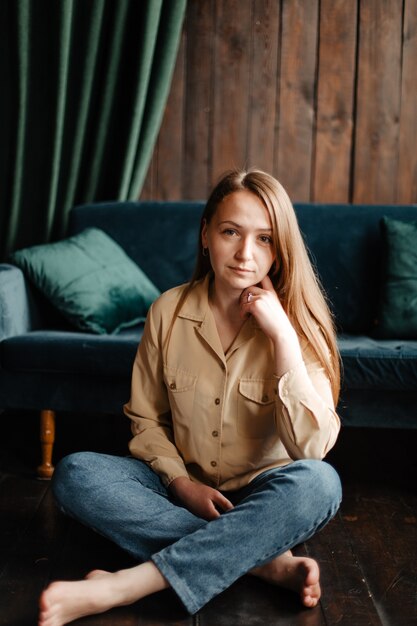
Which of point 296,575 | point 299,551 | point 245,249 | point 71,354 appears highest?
point 245,249

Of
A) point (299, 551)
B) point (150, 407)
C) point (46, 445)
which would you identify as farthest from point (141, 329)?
point (299, 551)

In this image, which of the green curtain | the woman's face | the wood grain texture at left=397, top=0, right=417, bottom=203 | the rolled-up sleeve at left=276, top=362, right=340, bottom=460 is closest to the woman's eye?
the woman's face

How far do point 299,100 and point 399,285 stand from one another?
3.26 ft

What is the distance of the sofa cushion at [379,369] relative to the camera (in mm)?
2072

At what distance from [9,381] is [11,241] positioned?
1.03 metres

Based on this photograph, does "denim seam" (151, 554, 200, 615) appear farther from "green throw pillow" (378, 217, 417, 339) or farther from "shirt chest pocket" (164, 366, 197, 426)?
"green throw pillow" (378, 217, 417, 339)

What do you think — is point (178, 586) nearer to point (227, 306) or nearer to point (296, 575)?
point (296, 575)

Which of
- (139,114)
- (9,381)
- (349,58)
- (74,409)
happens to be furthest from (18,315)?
(349,58)

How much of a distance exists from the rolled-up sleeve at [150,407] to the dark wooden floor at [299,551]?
10.4 inches

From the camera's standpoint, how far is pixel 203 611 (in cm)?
147

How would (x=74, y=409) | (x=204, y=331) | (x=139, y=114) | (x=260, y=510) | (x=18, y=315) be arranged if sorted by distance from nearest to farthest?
(x=260, y=510) → (x=204, y=331) → (x=74, y=409) → (x=18, y=315) → (x=139, y=114)

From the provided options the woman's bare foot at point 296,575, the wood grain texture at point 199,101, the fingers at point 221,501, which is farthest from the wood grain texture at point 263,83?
the woman's bare foot at point 296,575

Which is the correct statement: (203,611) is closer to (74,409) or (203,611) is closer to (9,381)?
(74,409)

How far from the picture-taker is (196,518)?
61.1 inches
